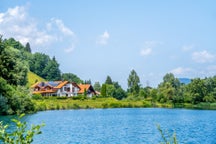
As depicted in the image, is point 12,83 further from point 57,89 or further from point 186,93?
point 186,93

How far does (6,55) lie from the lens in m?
66.6

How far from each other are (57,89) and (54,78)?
153 feet

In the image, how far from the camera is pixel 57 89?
123m

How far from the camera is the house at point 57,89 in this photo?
123156 millimetres

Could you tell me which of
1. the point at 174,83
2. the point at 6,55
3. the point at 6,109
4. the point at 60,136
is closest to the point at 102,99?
the point at 174,83

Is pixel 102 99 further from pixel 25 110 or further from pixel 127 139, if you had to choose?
pixel 127 139

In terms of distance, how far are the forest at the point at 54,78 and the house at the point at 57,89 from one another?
1003cm

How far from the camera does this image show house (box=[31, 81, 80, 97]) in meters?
123

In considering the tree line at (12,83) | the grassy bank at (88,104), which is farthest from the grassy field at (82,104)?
the tree line at (12,83)

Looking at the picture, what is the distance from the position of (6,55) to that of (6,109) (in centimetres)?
1441

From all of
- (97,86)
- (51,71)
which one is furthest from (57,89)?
(97,86)

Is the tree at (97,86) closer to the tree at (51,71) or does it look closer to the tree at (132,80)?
the tree at (51,71)

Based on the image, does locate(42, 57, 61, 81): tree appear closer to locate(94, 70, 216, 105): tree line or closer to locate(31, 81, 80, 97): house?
locate(31, 81, 80, 97): house

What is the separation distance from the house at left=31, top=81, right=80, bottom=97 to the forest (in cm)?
1003
